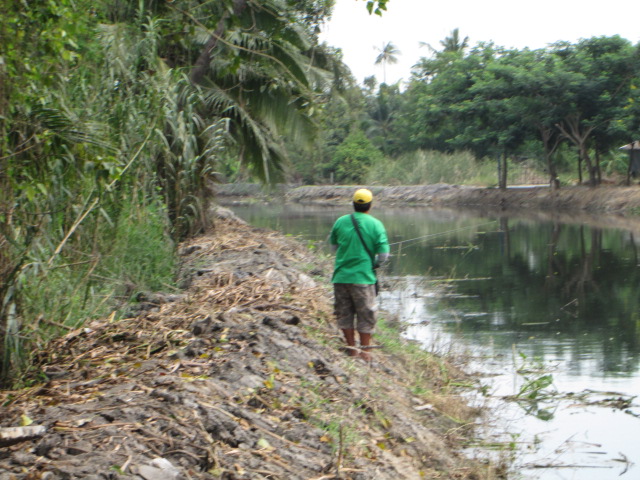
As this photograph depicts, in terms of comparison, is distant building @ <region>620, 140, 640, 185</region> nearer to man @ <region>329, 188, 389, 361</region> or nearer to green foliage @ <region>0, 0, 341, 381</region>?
green foliage @ <region>0, 0, 341, 381</region>

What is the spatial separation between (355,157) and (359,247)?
1983 inches

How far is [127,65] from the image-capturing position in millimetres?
10734

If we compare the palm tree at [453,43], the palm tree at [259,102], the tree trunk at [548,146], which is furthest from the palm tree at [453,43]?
the palm tree at [259,102]

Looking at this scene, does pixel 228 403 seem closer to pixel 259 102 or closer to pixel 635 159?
pixel 259 102

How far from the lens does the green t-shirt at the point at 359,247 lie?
25.5 ft

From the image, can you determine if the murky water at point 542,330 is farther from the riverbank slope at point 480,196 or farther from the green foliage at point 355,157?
the green foliage at point 355,157

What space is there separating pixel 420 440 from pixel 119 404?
2.53 meters

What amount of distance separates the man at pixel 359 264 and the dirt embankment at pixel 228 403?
11.3 inches

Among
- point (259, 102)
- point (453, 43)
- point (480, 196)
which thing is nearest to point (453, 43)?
point (453, 43)

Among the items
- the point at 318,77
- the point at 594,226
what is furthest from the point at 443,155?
the point at 318,77

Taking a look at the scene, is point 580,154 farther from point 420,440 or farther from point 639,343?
point 420,440

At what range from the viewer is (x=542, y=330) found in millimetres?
12727

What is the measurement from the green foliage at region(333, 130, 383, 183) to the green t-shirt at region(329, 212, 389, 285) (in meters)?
50.1

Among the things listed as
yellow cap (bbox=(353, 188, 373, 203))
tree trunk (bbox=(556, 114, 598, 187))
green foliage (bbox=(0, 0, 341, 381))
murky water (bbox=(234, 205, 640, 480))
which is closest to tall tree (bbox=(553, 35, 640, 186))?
tree trunk (bbox=(556, 114, 598, 187))
